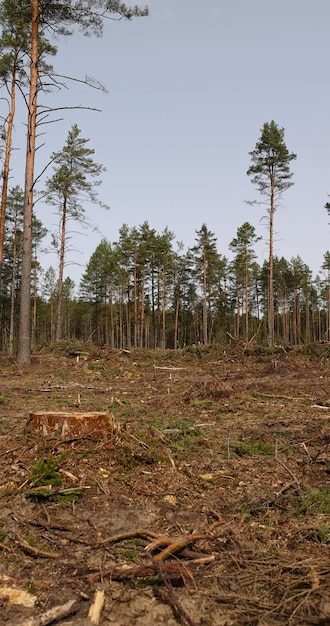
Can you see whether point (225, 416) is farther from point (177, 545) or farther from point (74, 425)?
point (177, 545)

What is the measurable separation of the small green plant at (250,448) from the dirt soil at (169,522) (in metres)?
0.03

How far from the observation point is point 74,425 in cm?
531

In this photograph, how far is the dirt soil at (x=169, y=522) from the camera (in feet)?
9.08

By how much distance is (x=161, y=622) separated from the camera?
264 centimetres

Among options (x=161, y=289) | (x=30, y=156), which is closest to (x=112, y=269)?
(x=161, y=289)

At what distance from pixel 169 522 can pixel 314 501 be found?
1571 mm

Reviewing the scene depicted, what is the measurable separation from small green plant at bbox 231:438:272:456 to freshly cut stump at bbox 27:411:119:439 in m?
1.97

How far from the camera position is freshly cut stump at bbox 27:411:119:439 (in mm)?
5277

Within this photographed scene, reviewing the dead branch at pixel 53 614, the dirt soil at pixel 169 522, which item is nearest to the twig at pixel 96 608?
the dirt soil at pixel 169 522

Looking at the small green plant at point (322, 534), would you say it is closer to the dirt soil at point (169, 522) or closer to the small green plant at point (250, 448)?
the dirt soil at point (169, 522)

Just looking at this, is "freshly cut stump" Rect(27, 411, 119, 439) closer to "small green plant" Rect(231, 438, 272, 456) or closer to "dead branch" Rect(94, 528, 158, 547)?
"dead branch" Rect(94, 528, 158, 547)

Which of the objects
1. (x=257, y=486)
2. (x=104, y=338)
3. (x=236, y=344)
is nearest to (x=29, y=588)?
(x=257, y=486)

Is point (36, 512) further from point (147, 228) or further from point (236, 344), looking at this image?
point (147, 228)

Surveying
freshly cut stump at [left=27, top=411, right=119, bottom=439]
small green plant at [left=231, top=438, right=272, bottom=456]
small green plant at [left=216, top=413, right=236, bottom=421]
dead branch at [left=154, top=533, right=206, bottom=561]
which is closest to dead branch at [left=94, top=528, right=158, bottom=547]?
dead branch at [left=154, top=533, right=206, bottom=561]
